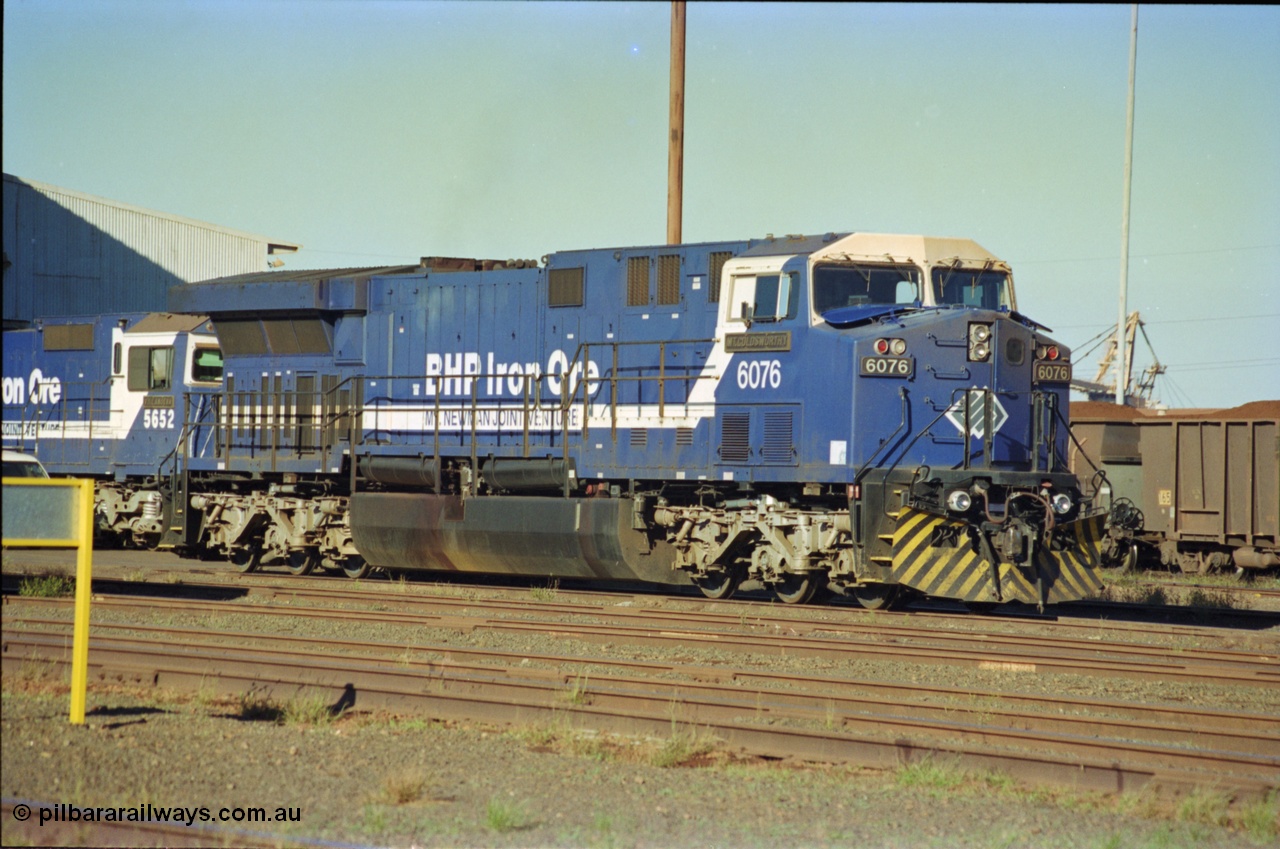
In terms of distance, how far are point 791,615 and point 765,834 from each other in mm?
7238

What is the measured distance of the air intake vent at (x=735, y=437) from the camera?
13.9 metres

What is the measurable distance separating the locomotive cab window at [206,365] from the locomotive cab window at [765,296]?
8.74 m

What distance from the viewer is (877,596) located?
14.0 meters

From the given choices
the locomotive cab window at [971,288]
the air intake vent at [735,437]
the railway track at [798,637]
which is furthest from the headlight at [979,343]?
the railway track at [798,637]

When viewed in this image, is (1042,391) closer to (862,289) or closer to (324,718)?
(862,289)

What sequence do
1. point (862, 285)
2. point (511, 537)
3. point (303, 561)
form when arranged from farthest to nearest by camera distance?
1. point (303, 561)
2. point (511, 537)
3. point (862, 285)

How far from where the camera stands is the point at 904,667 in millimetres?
10531

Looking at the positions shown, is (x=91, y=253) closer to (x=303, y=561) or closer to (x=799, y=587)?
(x=303, y=561)

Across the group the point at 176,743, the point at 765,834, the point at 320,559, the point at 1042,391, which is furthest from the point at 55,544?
the point at 320,559

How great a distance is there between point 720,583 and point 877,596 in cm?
188

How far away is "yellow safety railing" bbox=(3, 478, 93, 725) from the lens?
721cm

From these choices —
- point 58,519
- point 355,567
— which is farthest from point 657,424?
point 58,519

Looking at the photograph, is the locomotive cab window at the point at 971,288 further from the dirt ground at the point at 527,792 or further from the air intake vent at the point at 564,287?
the dirt ground at the point at 527,792

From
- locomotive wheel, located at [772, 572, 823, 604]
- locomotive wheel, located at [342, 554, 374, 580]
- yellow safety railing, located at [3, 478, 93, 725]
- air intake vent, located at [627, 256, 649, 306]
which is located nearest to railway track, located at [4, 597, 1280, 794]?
yellow safety railing, located at [3, 478, 93, 725]
